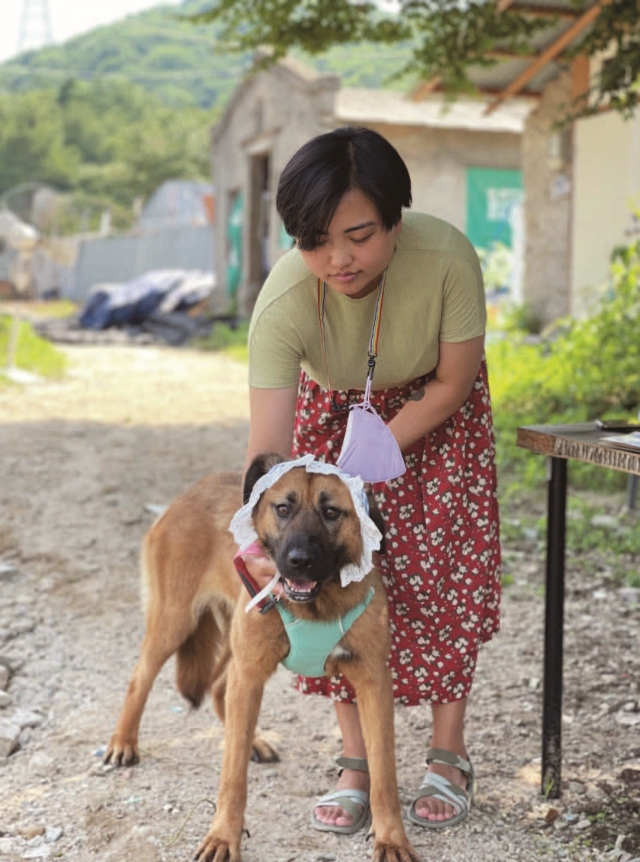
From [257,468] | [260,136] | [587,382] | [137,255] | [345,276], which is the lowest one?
[587,382]

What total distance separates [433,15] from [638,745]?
6303 mm

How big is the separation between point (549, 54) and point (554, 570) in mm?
9188

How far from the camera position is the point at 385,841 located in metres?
2.77

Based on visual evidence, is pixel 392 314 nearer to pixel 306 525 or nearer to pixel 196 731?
pixel 306 525

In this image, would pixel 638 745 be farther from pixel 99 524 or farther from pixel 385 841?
pixel 99 524

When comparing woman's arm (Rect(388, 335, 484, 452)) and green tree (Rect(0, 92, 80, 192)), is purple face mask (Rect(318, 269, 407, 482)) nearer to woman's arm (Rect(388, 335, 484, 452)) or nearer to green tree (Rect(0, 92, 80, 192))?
woman's arm (Rect(388, 335, 484, 452))

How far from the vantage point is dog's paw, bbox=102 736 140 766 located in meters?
3.41

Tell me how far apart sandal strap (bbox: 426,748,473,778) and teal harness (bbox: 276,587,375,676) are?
23.4 inches

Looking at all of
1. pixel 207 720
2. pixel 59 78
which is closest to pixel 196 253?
pixel 207 720

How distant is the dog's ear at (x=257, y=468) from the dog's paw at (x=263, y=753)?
3.68 feet

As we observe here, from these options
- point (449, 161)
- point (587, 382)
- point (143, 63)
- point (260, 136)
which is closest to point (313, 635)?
point (587, 382)

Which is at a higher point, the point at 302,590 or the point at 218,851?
the point at 302,590

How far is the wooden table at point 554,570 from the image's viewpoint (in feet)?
9.52

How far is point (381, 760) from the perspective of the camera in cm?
276
